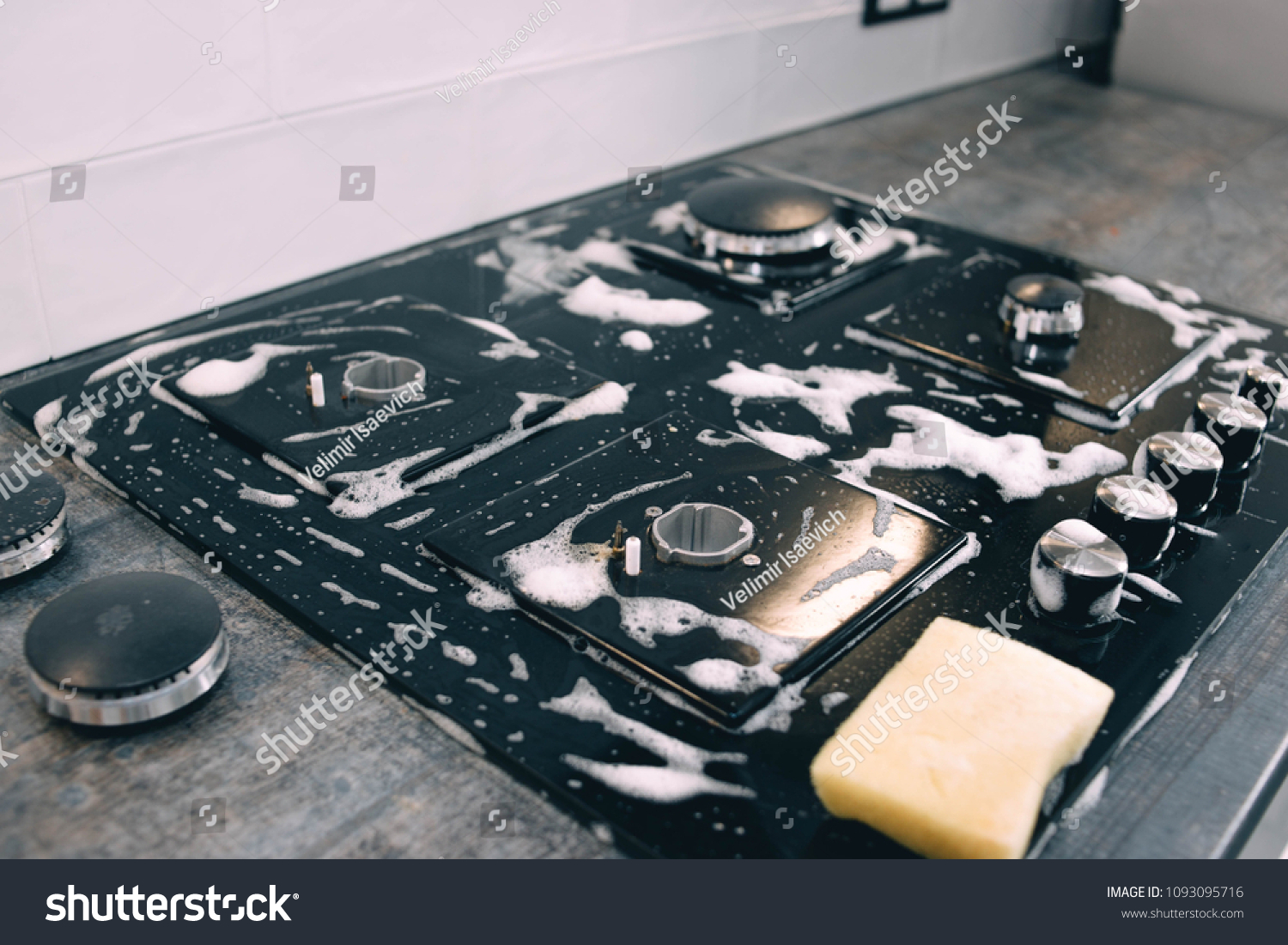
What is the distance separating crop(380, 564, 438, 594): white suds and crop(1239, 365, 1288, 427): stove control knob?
A: 78 centimetres

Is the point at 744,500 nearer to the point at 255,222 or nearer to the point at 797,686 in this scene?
the point at 797,686

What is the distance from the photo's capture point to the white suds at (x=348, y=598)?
79 centimetres

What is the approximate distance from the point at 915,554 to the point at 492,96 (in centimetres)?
92

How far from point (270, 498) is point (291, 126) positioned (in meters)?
0.54

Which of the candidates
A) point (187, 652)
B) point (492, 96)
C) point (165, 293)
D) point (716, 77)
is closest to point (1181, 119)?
point (716, 77)

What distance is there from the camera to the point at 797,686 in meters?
0.73

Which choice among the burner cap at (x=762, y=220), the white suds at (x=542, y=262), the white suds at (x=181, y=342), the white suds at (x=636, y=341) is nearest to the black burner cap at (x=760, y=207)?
the burner cap at (x=762, y=220)

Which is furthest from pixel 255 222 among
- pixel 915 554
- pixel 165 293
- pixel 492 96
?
pixel 915 554

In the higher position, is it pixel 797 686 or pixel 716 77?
pixel 716 77

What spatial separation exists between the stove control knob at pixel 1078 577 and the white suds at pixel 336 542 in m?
0.50

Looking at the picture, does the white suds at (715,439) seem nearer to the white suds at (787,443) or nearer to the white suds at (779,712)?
the white suds at (787,443)

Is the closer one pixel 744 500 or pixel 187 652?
pixel 187 652

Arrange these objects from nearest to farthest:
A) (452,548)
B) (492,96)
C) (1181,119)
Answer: (452,548) → (492,96) → (1181,119)
